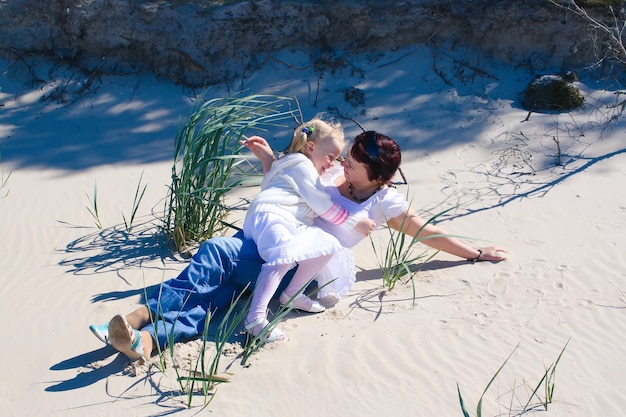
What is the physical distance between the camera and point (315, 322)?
3678 millimetres

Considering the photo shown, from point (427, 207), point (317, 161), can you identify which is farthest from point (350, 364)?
point (427, 207)

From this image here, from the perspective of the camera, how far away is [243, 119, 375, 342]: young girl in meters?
3.48

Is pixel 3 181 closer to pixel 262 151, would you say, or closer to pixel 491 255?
pixel 262 151

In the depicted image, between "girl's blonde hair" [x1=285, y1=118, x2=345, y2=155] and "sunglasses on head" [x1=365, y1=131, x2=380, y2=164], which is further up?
"girl's blonde hair" [x1=285, y1=118, x2=345, y2=155]

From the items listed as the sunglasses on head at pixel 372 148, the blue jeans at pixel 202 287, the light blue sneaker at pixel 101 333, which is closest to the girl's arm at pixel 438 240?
the sunglasses on head at pixel 372 148

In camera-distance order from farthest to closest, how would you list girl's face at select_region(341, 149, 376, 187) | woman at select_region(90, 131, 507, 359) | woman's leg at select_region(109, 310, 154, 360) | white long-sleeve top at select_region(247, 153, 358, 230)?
1. girl's face at select_region(341, 149, 376, 187)
2. white long-sleeve top at select_region(247, 153, 358, 230)
3. woman at select_region(90, 131, 507, 359)
4. woman's leg at select_region(109, 310, 154, 360)

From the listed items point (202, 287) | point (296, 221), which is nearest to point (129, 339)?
point (202, 287)

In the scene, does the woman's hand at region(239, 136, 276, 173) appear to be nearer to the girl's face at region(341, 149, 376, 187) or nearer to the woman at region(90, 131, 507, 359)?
the woman at region(90, 131, 507, 359)

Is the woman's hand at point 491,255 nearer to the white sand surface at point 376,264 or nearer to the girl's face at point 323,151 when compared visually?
the white sand surface at point 376,264

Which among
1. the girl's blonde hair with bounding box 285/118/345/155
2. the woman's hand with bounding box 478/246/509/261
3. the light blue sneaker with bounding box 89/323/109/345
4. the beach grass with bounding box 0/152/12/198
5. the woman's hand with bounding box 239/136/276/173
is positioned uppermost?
the girl's blonde hair with bounding box 285/118/345/155

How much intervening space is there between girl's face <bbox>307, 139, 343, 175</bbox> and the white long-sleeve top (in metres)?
0.09

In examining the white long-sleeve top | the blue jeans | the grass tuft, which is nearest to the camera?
the blue jeans

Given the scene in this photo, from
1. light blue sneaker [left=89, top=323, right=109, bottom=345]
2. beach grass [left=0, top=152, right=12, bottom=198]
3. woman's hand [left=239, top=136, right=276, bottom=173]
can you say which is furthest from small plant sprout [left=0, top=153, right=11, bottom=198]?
light blue sneaker [left=89, top=323, right=109, bottom=345]

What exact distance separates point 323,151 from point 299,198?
311 millimetres
